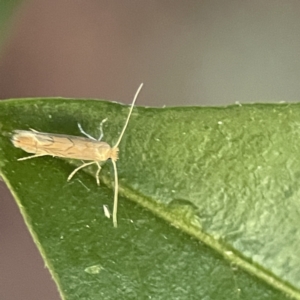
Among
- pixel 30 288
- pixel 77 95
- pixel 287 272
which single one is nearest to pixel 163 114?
pixel 287 272

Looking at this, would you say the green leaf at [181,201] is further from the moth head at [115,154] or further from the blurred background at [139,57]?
the blurred background at [139,57]

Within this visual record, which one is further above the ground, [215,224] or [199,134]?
[199,134]

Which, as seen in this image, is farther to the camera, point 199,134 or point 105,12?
point 105,12

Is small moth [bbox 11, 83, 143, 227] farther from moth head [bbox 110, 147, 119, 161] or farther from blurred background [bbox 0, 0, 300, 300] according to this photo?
blurred background [bbox 0, 0, 300, 300]

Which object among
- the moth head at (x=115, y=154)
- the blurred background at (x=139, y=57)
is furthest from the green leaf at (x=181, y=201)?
the blurred background at (x=139, y=57)

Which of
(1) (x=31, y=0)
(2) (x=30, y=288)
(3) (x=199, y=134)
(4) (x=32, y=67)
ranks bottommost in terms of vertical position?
(2) (x=30, y=288)

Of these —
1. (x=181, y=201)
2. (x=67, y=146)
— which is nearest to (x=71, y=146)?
(x=67, y=146)

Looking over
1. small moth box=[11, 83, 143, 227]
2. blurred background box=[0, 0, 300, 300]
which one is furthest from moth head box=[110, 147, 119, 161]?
blurred background box=[0, 0, 300, 300]

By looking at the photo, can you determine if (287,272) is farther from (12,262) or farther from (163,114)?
(12,262)
